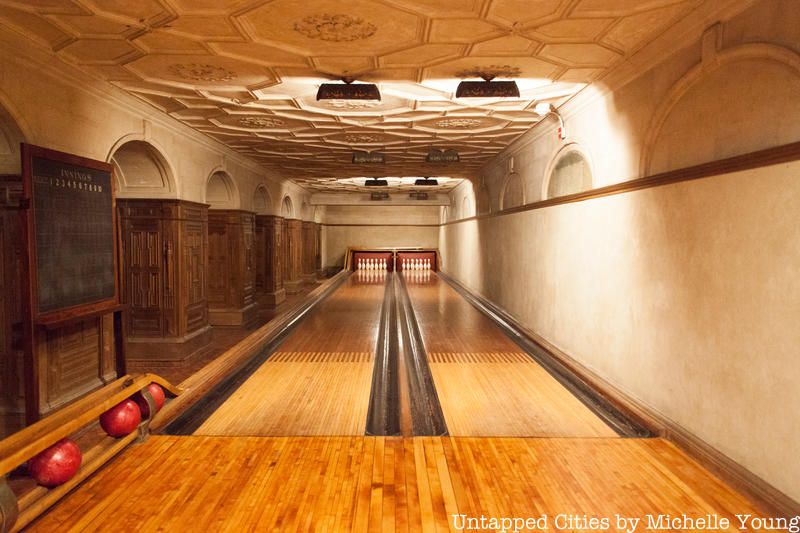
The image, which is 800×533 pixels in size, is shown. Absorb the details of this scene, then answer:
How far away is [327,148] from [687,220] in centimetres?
623

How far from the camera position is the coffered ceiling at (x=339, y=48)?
3234 mm

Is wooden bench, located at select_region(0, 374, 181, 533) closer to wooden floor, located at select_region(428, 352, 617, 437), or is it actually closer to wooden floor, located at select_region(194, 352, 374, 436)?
wooden floor, located at select_region(194, 352, 374, 436)

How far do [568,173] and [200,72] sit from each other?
4.10 metres

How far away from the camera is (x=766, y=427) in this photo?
8.35ft

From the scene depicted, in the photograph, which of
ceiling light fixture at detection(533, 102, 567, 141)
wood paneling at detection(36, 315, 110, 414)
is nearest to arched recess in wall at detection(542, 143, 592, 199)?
ceiling light fixture at detection(533, 102, 567, 141)

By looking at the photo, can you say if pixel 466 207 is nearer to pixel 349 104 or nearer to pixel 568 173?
pixel 568 173

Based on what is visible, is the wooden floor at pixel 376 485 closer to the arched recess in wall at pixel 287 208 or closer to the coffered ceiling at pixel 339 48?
the coffered ceiling at pixel 339 48

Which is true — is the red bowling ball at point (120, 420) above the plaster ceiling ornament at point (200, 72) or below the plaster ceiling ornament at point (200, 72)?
below

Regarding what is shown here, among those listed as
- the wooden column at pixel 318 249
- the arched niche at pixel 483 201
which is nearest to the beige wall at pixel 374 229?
the wooden column at pixel 318 249

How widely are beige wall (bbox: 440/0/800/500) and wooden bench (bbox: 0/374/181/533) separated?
3.65 metres

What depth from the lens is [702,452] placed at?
9.76 feet

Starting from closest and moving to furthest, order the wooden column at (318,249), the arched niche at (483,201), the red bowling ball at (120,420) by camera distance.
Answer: the red bowling ball at (120,420)
the arched niche at (483,201)
the wooden column at (318,249)

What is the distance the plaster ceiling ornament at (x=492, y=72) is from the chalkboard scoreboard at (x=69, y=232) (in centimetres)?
357

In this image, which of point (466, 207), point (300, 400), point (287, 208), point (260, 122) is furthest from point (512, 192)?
point (287, 208)
